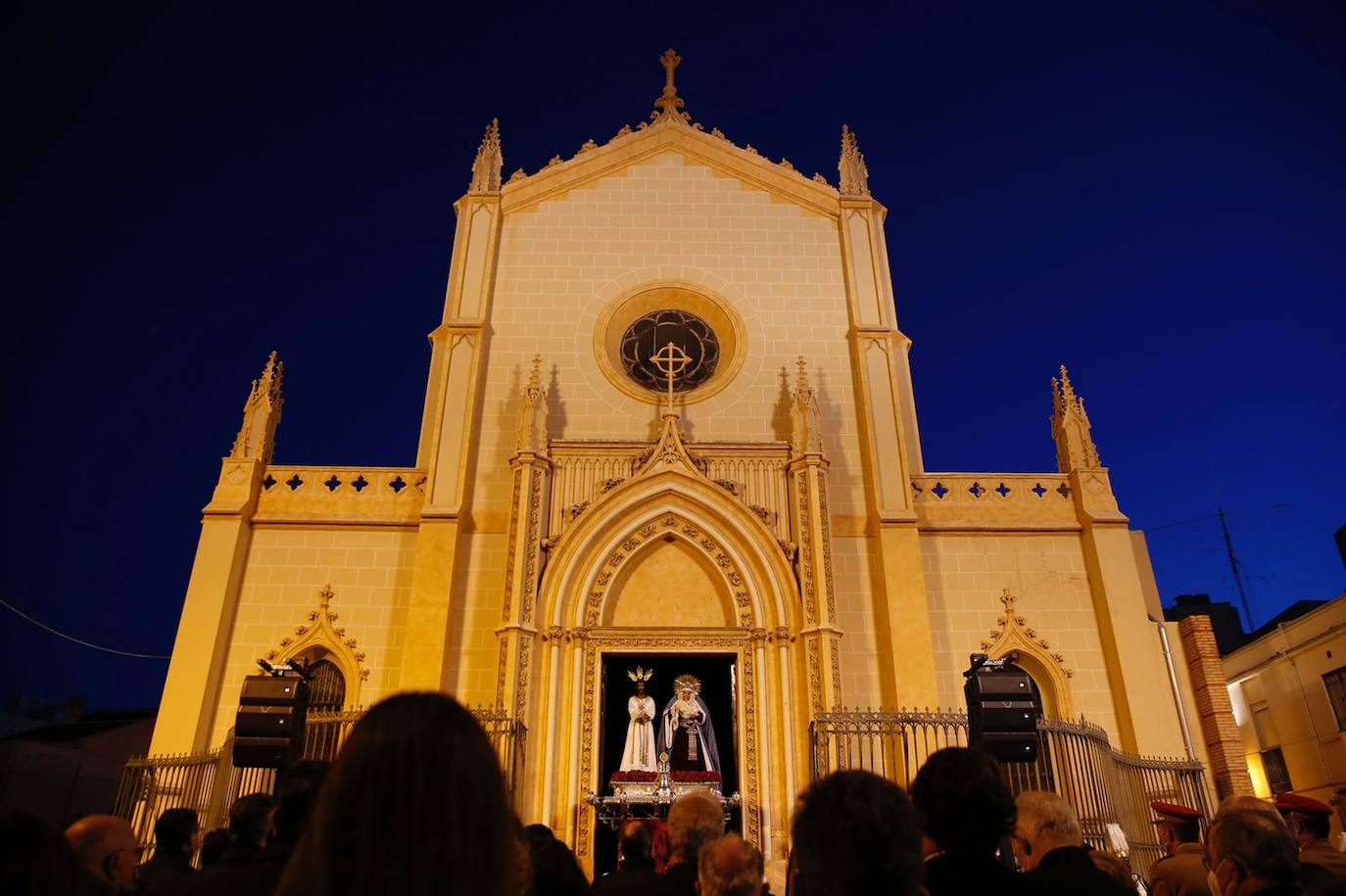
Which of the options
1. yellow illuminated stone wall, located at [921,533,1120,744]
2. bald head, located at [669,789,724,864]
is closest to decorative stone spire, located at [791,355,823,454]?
yellow illuminated stone wall, located at [921,533,1120,744]

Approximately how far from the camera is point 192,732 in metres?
15.1

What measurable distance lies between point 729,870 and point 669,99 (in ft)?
67.4

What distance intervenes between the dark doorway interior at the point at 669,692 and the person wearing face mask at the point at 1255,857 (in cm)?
1133

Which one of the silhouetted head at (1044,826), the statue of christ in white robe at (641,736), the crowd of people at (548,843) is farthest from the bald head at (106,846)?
the statue of christ in white robe at (641,736)

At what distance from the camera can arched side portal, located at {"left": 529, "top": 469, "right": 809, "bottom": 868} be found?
1491cm

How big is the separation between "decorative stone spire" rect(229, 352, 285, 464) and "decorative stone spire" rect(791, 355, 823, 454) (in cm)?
995

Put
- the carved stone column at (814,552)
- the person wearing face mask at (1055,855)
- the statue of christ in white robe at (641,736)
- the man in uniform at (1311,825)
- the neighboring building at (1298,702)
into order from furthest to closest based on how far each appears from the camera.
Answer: the neighboring building at (1298,702) < the statue of christ in white robe at (641,736) < the carved stone column at (814,552) < the man in uniform at (1311,825) < the person wearing face mask at (1055,855)

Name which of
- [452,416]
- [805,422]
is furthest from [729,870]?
[452,416]

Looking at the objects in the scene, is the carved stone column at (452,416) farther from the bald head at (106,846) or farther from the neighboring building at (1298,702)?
the neighboring building at (1298,702)

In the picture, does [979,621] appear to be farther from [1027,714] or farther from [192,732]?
[192,732]

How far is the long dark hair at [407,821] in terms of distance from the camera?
210 centimetres

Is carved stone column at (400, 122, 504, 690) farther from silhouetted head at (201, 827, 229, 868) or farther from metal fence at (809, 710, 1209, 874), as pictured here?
silhouetted head at (201, 827, 229, 868)

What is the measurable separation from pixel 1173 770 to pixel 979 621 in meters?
3.72

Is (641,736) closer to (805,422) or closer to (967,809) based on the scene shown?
(805,422)
